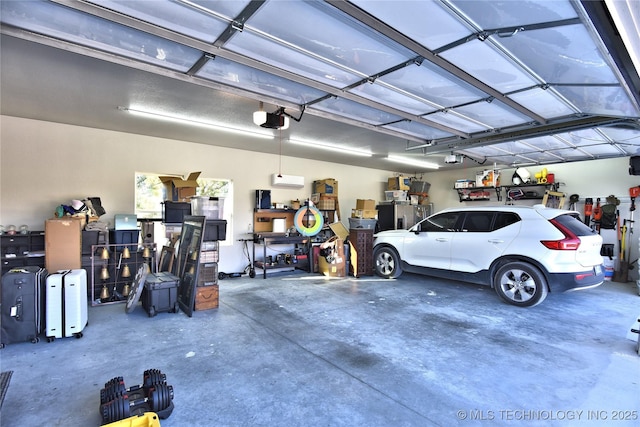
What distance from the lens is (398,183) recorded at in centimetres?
926

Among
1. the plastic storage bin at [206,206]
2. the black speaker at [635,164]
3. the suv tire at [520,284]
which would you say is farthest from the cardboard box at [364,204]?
the black speaker at [635,164]

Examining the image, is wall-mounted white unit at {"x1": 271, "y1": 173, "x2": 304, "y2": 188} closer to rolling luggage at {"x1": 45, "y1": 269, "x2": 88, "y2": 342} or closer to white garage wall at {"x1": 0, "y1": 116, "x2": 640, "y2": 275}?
white garage wall at {"x1": 0, "y1": 116, "x2": 640, "y2": 275}

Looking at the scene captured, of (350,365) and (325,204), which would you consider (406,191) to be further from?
(350,365)

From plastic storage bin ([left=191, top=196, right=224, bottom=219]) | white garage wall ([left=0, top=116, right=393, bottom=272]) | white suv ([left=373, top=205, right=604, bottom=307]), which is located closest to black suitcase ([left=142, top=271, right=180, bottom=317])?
plastic storage bin ([left=191, top=196, right=224, bottom=219])

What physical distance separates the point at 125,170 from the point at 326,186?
419 centimetres

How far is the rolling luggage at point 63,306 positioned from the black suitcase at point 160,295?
30.8 inches

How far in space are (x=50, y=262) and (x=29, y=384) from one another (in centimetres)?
239

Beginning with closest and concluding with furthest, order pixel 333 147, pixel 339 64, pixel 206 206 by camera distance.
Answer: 1. pixel 339 64
2. pixel 206 206
3. pixel 333 147

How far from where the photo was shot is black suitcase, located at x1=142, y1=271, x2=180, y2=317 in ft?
13.3

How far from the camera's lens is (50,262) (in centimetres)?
428

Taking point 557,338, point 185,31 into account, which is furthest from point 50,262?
point 557,338

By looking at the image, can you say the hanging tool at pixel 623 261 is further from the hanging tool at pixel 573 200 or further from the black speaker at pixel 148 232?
the black speaker at pixel 148 232

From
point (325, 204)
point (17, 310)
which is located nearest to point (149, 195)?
point (17, 310)

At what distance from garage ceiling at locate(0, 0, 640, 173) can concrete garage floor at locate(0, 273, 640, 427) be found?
97.8 inches
